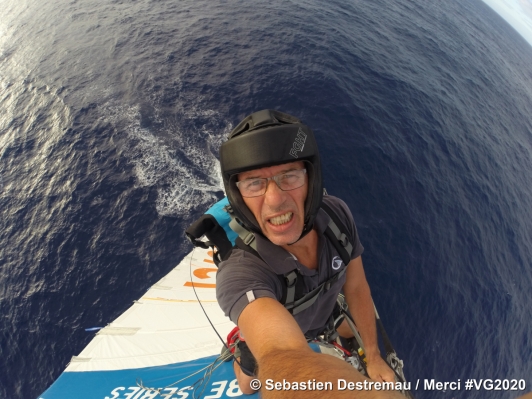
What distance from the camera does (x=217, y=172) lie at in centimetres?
2678

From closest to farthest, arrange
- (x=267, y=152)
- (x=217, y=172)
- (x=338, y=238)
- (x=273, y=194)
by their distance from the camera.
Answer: (x=267, y=152) → (x=273, y=194) → (x=338, y=238) → (x=217, y=172)

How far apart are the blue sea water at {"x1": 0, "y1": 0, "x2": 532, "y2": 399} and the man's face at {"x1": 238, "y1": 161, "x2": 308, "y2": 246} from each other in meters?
19.1

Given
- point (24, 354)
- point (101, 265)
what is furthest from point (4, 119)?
point (24, 354)

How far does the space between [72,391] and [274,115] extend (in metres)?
10.6

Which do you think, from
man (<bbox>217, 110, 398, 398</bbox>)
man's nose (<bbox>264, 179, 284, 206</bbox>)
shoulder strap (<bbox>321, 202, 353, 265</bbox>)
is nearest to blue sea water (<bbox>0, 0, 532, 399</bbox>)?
shoulder strap (<bbox>321, 202, 353, 265</bbox>)

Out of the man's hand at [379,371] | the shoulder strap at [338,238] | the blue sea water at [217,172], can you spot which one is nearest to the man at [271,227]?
the shoulder strap at [338,238]

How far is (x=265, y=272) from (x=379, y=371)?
13.7 feet

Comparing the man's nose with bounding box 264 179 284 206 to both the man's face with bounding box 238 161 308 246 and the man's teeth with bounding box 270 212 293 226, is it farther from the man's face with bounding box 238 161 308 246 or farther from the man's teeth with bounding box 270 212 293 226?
the man's teeth with bounding box 270 212 293 226

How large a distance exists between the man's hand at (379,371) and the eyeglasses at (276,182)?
15.4 ft

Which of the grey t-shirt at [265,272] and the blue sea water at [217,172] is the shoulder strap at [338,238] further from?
the blue sea water at [217,172]

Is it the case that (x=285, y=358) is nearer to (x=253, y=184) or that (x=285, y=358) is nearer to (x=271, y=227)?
(x=271, y=227)

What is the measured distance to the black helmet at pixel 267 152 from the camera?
3457 millimetres

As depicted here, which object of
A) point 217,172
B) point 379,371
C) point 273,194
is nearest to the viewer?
point 273,194

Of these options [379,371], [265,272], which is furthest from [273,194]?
[379,371]
